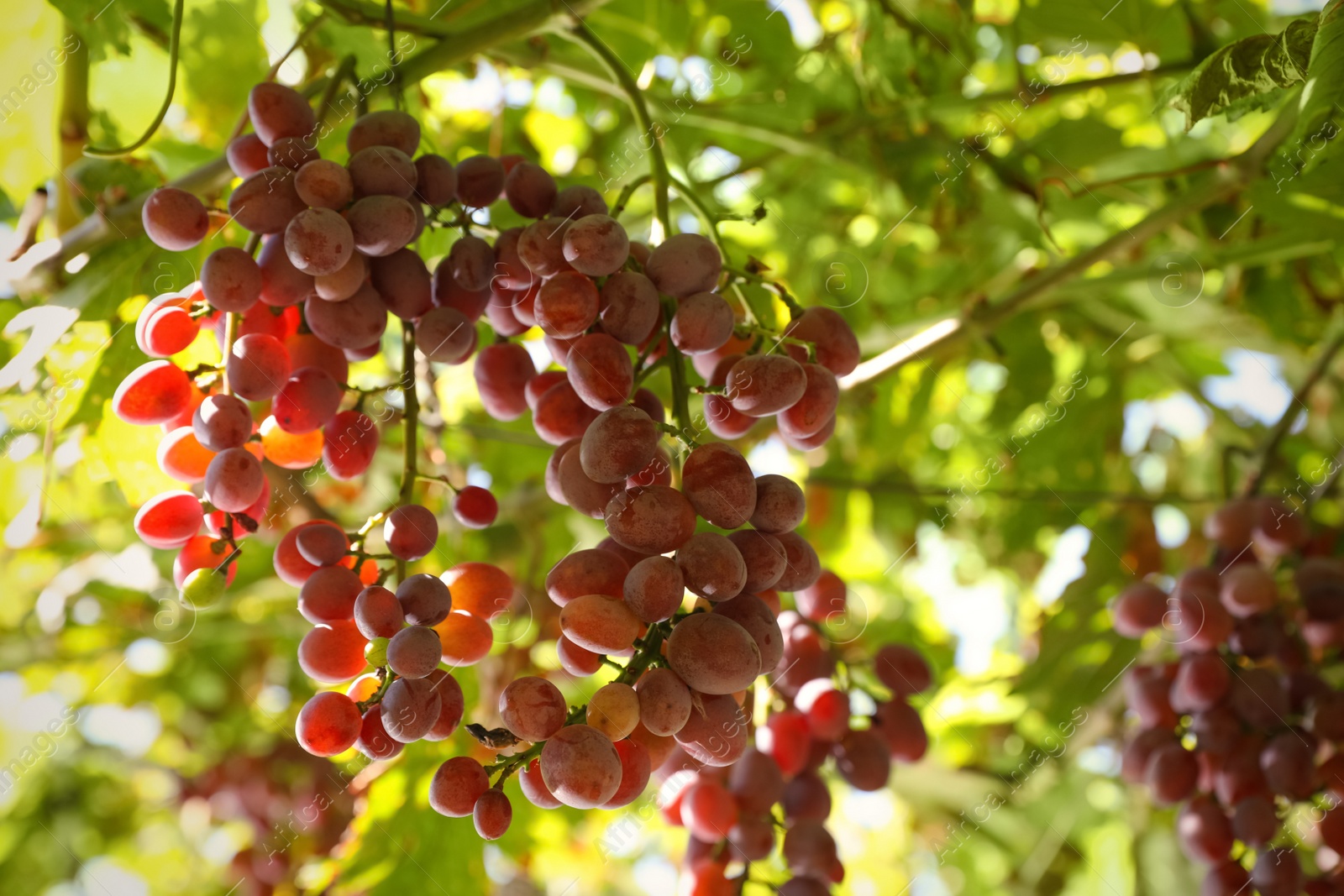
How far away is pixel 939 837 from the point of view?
5.68 ft

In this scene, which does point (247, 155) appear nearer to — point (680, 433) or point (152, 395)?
point (152, 395)

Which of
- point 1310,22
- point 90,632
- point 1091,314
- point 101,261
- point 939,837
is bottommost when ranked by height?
point 939,837

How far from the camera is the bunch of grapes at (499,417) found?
501mm

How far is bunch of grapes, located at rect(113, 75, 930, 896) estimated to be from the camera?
1.65ft

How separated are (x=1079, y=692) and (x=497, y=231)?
1.11 metres

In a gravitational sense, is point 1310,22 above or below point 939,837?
above

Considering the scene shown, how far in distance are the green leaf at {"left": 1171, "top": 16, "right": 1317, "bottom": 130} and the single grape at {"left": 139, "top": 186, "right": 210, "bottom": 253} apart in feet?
2.16

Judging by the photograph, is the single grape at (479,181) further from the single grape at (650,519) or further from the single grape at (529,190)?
the single grape at (650,519)

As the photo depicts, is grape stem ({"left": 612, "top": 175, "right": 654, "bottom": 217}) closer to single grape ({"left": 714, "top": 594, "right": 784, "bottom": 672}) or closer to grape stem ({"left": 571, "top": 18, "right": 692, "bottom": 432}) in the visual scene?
grape stem ({"left": 571, "top": 18, "right": 692, "bottom": 432})

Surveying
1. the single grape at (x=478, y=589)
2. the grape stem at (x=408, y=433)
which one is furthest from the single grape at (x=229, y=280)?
the single grape at (x=478, y=589)

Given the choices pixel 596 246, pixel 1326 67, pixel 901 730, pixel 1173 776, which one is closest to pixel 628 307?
pixel 596 246

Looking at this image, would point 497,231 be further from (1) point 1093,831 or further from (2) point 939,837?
(2) point 939,837

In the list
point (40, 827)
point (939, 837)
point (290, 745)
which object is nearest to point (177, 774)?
point (40, 827)

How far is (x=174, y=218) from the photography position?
58cm
